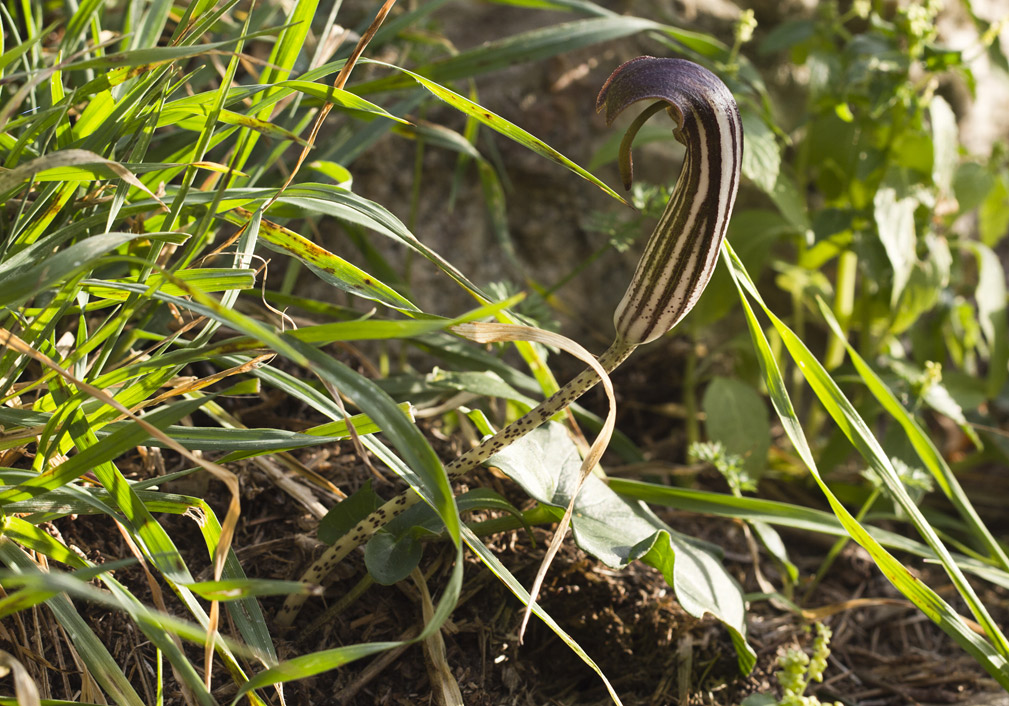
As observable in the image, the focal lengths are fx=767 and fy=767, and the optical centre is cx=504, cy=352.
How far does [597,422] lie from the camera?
1448mm

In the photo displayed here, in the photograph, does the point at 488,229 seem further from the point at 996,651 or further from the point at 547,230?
the point at 996,651

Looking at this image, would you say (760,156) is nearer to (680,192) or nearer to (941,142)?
(941,142)

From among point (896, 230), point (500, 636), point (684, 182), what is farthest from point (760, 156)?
point (500, 636)

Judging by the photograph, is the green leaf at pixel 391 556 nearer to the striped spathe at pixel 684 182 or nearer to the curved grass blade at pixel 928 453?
the striped spathe at pixel 684 182

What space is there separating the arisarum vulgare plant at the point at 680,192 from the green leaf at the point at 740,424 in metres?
0.80

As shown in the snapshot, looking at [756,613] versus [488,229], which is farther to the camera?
[488,229]

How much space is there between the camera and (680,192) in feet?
2.71

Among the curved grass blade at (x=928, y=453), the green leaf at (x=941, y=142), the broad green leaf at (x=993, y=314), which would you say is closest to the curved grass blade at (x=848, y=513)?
the curved grass blade at (x=928, y=453)

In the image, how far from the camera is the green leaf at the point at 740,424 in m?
1.61

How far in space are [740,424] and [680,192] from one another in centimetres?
92

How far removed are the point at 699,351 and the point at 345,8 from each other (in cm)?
124

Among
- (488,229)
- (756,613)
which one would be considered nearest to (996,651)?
(756,613)

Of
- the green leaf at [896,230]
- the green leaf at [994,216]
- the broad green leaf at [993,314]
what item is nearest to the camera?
the green leaf at [896,230]

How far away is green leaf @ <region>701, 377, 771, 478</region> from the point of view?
161 cm
